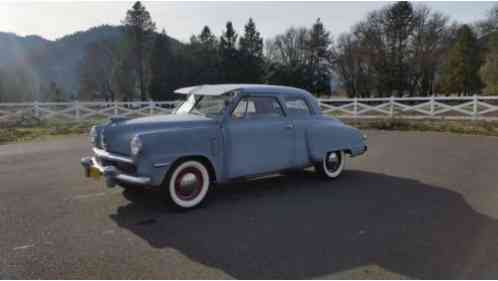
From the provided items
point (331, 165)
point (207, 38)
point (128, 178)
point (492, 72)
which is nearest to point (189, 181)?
point (128, 178)

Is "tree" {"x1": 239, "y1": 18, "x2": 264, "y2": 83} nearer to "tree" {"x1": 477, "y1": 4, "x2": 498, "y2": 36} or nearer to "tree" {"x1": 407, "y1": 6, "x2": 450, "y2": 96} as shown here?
"tree" {"x1": 407, "y1": 6, "x2": 450, "y2": 96}

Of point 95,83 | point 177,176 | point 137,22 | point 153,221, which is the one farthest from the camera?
point 95,83

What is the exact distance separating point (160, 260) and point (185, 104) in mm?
2991

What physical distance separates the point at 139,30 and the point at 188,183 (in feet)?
147

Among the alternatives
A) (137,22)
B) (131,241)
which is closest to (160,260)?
(131,241)

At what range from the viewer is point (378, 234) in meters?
3.88

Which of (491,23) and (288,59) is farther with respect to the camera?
(288,59)

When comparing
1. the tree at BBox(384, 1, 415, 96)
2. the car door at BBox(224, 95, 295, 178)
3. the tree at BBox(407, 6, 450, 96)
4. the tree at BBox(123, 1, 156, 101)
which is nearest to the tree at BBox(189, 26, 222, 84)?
the tree at BBox(123, 1, 156, 101)

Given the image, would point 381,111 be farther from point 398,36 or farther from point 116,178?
point 398,36

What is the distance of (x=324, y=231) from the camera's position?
3.97 m

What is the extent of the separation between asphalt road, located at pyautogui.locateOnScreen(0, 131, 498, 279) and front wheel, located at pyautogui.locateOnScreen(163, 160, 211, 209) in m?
0.20

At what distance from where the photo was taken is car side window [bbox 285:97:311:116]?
19.2 feet

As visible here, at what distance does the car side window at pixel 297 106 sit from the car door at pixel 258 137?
0.20m

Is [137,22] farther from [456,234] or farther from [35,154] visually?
[456,234]
